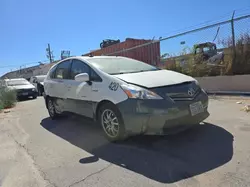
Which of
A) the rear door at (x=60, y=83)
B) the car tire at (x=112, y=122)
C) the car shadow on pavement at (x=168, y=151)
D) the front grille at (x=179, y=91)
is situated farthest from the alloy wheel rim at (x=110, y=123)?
the rear door at (x=60, y=83)

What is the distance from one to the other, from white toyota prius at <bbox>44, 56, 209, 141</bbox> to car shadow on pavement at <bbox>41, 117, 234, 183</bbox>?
0.28m

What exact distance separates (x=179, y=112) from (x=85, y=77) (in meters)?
1.86

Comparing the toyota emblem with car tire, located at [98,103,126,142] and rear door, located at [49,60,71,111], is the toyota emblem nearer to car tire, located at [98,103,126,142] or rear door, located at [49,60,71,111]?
car tire, located at [98,103,126,142]

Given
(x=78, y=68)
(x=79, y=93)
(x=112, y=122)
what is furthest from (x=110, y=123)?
(x=78, y=68)

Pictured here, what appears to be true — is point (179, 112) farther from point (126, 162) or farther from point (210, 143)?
point (126, 162)

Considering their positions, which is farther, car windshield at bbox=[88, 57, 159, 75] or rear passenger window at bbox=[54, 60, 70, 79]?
rear passenger window at bbox=[54, 60, 70, 79]

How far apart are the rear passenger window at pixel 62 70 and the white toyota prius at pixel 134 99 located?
52 centimetres

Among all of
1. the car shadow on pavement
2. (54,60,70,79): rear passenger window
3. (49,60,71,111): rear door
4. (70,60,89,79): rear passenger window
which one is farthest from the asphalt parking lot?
(54,60,70,79): rear passenger window

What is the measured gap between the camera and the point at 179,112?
3.53 m

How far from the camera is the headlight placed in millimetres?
3521

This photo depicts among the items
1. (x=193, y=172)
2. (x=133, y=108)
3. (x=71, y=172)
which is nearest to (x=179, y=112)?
(x=133, y=108)

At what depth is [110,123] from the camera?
4.08 meters

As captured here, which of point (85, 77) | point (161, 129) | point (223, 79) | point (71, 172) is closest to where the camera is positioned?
point (71, 172)

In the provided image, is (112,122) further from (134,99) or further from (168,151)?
(168,151)
